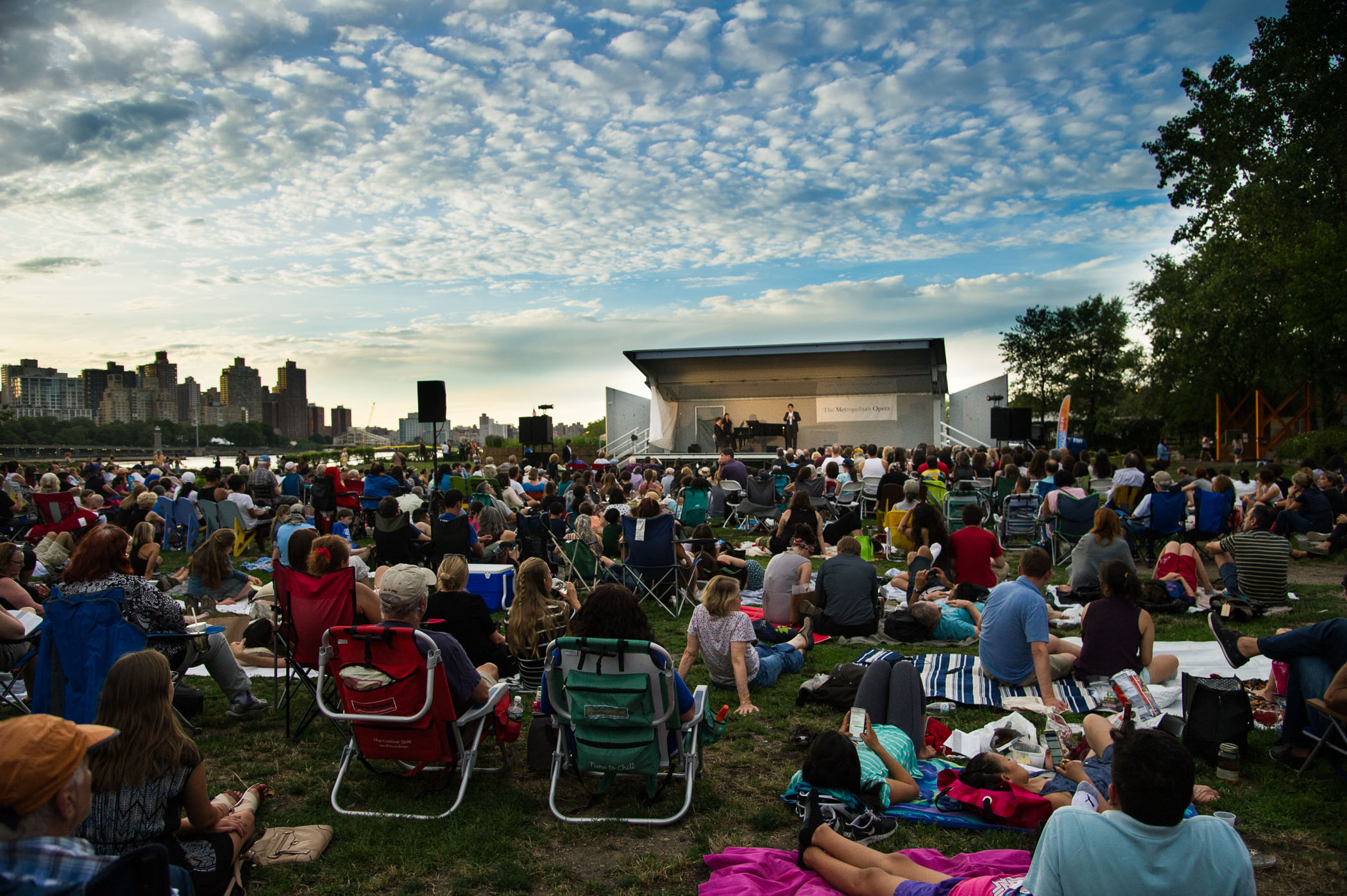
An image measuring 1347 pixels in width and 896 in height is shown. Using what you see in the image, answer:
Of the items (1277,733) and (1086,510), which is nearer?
(1277,733)

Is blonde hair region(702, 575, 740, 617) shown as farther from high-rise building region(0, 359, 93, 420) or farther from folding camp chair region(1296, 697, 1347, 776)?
high-rise building region(0, 359, 93, 420)

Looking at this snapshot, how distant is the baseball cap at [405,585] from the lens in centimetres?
377

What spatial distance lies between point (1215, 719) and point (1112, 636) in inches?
35.5

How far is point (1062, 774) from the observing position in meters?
3.34

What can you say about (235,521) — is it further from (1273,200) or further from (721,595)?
(1273,200)

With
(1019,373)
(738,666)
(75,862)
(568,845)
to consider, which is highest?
(1019,373)

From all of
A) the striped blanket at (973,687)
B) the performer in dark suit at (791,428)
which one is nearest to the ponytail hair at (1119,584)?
the striped blanket at (973,687)

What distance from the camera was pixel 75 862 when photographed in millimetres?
1755

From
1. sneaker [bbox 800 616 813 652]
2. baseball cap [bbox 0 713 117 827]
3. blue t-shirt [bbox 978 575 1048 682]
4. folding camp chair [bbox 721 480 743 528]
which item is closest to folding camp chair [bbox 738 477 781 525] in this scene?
folding camp chair [bbox 721 480 743 528]

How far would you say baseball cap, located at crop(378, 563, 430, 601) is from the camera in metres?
3.77

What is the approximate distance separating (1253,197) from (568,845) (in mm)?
19954

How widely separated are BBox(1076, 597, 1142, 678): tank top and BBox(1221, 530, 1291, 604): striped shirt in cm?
271

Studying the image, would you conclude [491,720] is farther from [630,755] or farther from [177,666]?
[177,666]

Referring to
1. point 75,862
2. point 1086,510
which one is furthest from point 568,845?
point 1086,510
